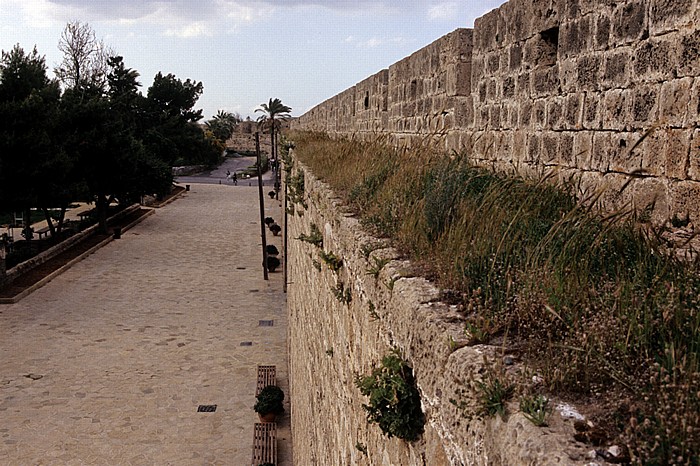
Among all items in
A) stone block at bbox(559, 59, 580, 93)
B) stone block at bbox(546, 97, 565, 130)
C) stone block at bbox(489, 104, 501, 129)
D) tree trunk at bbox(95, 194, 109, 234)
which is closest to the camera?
stone block at bbox(559, 59, 580, 93)

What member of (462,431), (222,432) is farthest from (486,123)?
(222,432)

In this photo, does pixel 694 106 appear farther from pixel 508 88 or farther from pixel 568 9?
pixel 508 88

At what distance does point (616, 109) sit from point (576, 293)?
1.44 meters

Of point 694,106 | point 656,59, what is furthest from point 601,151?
point 694,106

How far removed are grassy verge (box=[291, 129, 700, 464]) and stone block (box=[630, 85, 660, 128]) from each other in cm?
45

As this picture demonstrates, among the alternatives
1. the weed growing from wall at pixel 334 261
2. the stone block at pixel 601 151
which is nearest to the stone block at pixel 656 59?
the stone block at pixel 601 151

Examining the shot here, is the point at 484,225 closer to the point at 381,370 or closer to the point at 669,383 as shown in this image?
the point at 381,370

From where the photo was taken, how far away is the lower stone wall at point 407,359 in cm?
133

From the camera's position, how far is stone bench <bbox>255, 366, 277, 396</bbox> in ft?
36.4

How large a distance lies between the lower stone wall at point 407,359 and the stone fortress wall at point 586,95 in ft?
3.25

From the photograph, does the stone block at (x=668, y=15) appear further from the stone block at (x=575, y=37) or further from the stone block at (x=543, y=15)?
the stone block at (x=543, y=15)

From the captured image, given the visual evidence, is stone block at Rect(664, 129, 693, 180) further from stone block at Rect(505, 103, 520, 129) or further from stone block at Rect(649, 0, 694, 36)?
stone block at Rect(505, 103, 520, 129)

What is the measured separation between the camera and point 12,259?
19.9m

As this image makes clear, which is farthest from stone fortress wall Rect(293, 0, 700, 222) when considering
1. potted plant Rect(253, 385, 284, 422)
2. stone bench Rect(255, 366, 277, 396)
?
stone bench Rect(255, 366, 277, 396)
